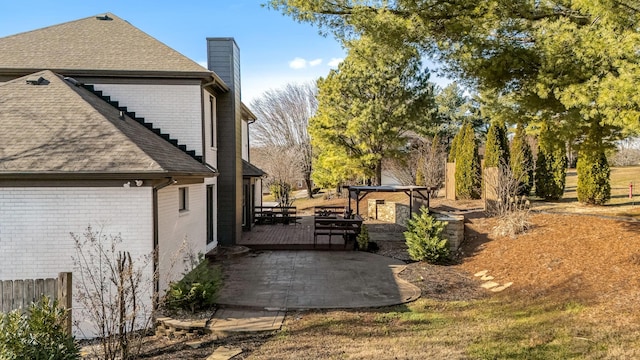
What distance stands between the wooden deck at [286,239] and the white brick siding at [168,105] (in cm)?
420

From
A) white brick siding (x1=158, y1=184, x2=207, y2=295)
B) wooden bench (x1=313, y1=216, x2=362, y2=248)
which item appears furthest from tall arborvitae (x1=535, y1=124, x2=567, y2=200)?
white brick siding (x1=158, y1=184, x2=207, y2=295)

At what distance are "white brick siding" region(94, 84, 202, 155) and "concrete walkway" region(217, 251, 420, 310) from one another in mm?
3787

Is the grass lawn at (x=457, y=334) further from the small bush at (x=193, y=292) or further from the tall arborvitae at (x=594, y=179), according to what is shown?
the tall arborvitae at (x=594, y=179)

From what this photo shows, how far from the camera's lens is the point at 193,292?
7.32 m

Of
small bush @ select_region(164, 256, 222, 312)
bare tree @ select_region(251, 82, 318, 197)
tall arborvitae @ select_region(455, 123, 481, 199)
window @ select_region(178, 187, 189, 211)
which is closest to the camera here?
small bush @ select_region(164, 256, 222, 312)

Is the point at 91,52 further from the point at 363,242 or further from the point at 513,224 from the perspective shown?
the point at 513,224

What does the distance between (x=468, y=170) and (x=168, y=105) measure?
1494 cm

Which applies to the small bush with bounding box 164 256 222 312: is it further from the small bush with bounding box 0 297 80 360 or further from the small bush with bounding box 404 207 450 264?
the small bush with bounding box 404 207 450 264

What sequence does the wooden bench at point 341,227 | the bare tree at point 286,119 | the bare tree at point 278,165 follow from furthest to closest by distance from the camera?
the bare tree at point 286,119 → the bare tree at point 278,165 → the wooden bench at point 341,227

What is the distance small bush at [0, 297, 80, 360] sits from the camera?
468 centimetres

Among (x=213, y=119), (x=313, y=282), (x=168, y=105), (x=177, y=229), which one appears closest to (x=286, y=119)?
(x=213, y=119)

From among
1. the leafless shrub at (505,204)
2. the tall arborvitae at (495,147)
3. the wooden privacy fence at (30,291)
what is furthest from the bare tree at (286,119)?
the wooden privacy fence at (30,291)

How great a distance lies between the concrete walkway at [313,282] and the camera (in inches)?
320

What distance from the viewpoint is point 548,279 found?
8758 millimetres
